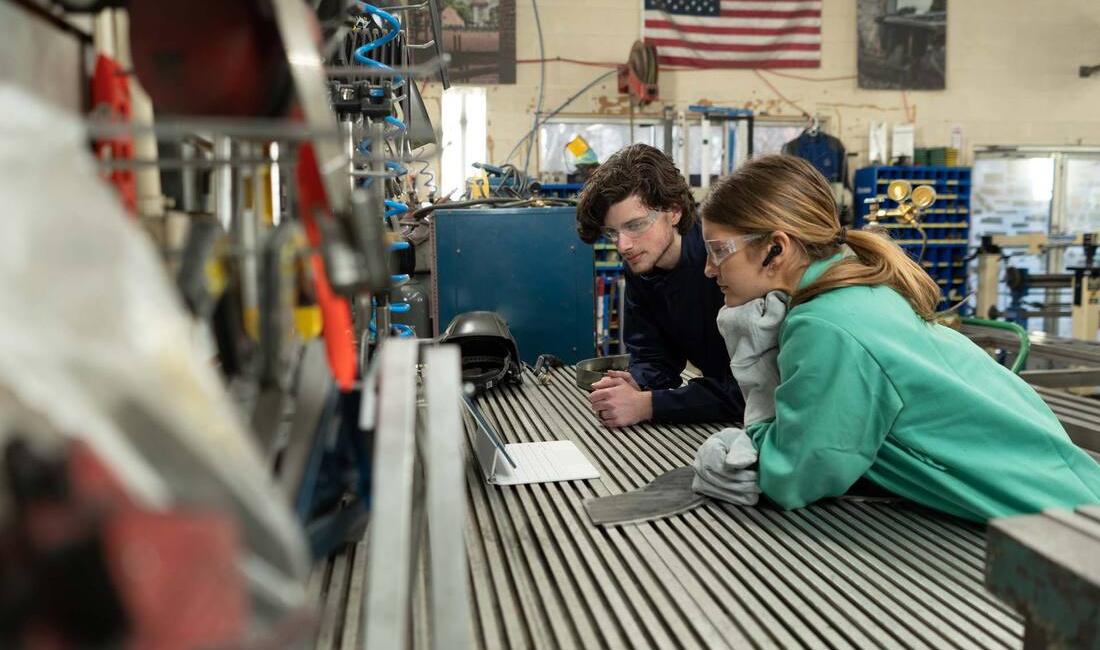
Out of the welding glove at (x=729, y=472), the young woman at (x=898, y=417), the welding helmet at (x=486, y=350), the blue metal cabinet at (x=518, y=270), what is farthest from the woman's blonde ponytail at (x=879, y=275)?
the blue metal cabinet at (x=518, y=270)

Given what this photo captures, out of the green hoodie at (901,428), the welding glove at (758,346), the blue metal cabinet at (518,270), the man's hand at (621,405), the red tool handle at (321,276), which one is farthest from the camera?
the blue metal cabinet at (518,270)

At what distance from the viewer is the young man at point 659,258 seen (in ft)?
6.50

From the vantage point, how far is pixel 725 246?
4.52ft

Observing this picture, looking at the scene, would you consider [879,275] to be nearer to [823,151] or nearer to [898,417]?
[898,417]

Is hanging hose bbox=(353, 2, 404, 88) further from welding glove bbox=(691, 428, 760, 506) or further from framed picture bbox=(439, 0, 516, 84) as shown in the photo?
framed picture bbox=(439, 0, 516, 84)

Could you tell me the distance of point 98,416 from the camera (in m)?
0.33

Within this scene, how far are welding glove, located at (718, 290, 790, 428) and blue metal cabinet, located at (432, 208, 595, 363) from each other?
166cm

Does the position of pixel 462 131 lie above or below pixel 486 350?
above

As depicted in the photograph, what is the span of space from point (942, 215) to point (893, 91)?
1240 mm

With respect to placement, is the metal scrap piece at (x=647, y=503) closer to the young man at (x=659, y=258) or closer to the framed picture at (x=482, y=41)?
the young man at (x=659, y=258)

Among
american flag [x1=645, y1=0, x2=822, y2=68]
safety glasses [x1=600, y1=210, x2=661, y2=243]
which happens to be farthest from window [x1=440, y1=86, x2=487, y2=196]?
safety glasses [x1=600, y1=210, x2=661, y2=243]

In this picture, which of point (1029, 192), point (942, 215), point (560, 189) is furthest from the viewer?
point (1029, 192)

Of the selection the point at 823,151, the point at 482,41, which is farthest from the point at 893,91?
the point at 482,41

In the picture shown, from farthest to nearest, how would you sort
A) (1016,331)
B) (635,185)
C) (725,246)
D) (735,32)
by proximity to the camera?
1. (735,32)
2. (1016,331)
3. (635,185)
4. (725,246)
